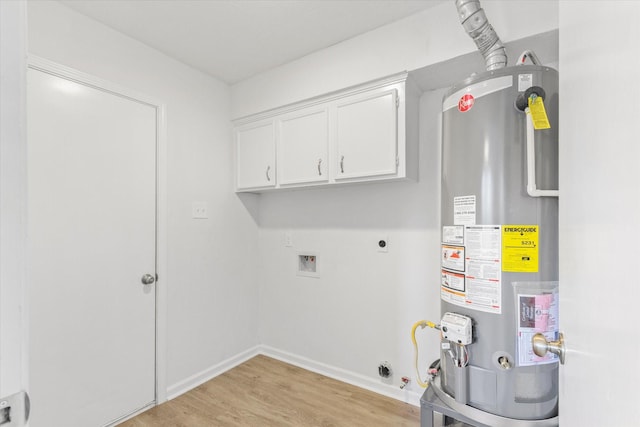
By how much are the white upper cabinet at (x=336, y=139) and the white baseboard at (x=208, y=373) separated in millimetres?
1504

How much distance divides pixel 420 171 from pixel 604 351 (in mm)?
1847

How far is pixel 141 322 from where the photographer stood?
213 centimetres

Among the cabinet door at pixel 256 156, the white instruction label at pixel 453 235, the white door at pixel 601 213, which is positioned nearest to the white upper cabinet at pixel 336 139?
the cabinet door at pixel 256 156

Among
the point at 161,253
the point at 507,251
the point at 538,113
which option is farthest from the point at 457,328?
the point at 161,253

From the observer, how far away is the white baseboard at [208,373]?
7.52ft

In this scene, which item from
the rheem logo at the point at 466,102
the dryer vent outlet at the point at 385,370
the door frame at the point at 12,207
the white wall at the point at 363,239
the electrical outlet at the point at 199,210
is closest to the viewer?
the door frame at the point at 12,207

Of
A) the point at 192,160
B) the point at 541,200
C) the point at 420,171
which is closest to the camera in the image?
the point at 541,200

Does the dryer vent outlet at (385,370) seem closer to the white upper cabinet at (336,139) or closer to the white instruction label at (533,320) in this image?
the white instruction label at (533,320)

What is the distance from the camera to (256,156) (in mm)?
2670

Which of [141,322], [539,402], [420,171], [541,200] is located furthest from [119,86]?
[539,402]

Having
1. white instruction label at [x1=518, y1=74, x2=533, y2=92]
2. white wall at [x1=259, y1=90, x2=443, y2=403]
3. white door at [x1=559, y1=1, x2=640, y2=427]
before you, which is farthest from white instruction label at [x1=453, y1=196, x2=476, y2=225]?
white wall at [x1=259, y1=90, x2=443, y2=403]

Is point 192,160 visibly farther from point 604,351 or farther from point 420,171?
point 604,351

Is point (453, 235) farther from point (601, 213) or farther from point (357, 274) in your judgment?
point (357, 274)

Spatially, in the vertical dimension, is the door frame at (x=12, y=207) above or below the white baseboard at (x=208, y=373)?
above
